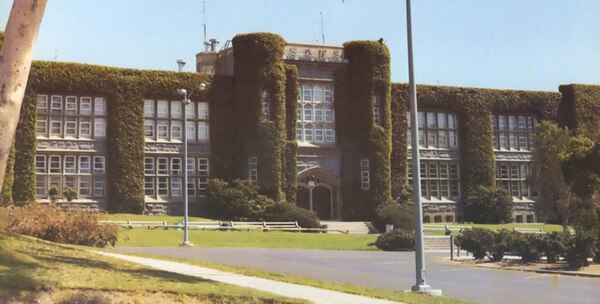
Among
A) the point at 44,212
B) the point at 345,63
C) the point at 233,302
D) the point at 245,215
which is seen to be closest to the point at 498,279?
the point at 233,302

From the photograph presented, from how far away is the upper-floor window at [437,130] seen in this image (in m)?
62.7

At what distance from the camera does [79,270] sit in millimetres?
12172

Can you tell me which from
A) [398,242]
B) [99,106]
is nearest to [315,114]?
[99,106]

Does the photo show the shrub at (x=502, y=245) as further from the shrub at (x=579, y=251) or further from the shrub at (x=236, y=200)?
the shrub at (x=236, y=200)

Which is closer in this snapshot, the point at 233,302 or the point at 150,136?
the point at 233,302

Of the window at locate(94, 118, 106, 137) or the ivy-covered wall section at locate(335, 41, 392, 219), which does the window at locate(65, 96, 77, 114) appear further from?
the ivy-covered wall section at locate(335, 41, 392, 219)

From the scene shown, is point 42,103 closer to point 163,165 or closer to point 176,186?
point 163,165

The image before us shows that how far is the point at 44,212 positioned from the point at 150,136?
30.9 metres

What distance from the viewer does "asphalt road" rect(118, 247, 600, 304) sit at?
16125 mm

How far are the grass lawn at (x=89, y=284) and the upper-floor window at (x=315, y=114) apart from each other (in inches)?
1724

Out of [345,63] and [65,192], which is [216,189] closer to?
[65,192]

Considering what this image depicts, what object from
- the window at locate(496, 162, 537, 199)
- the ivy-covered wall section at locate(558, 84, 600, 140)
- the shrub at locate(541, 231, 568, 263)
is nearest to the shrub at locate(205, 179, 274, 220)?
the window at locate(496, 162, 537, 199)

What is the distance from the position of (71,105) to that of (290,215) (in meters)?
20.2

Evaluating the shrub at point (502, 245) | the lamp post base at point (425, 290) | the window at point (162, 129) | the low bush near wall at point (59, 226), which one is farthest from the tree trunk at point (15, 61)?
the window at point (162, 129)
